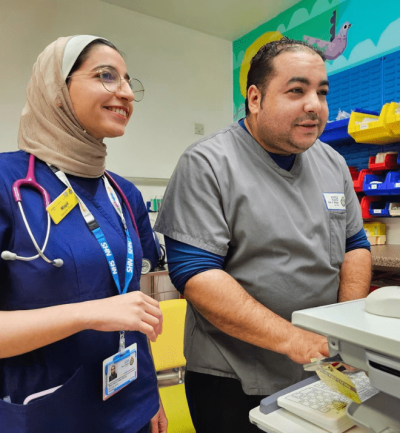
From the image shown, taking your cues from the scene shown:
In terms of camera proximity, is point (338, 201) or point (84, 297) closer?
point (84, 297)

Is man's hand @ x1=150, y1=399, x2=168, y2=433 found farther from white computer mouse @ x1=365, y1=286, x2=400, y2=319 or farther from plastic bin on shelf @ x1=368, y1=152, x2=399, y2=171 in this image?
plastic bin on shelf @ x1=368, y1=152, x2=399, y2=171

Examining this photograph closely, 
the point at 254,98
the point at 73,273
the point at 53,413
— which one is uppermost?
the point at 254,98

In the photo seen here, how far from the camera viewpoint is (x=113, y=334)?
2.97ft

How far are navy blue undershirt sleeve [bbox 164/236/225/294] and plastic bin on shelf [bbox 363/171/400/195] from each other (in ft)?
5.59

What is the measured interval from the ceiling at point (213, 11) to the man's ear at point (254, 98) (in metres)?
2.65

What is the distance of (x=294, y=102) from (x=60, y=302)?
799mm

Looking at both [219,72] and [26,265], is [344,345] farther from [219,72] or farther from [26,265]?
[219,72]

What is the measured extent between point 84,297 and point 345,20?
10.1 feet

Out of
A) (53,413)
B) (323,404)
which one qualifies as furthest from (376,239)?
(53,413)

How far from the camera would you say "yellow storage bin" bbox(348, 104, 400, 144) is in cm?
224

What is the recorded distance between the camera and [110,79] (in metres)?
0.96

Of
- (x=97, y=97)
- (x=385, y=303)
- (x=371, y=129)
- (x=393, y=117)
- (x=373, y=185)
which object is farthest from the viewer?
(x=373, y=185)

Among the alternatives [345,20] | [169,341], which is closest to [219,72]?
[345,20]

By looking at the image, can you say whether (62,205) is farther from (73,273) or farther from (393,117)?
(393,117)
